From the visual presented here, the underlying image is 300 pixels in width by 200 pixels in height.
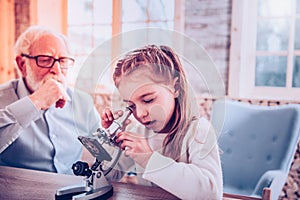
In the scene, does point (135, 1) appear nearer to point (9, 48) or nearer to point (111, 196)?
point (111, 196)

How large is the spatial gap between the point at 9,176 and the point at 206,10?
1036 mm

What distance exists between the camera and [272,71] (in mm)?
1340

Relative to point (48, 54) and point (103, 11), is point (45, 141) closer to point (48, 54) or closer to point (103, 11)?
point (48, 54)

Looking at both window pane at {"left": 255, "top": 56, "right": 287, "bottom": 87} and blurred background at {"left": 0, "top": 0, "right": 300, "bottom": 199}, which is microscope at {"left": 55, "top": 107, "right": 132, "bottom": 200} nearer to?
blurred background at {"left": 0, "top": 0, "right": 300, "bottom": 199}

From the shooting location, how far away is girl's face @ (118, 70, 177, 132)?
85cm

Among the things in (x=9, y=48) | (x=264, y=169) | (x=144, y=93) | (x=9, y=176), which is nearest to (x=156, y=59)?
(x=144, y=93)

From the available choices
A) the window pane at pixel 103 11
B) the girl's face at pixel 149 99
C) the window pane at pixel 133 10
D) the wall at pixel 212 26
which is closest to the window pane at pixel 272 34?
the wall at pixel 212 26

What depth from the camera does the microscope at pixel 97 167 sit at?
841 mm

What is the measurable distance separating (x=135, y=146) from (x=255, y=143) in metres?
0.91

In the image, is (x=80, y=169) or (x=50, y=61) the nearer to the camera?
(x=80, y=169)

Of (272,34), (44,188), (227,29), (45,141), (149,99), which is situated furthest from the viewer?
(227,29)

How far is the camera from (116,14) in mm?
1289

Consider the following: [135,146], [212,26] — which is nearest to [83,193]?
[135,146]

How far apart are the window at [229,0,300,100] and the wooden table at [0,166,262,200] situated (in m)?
0.54
